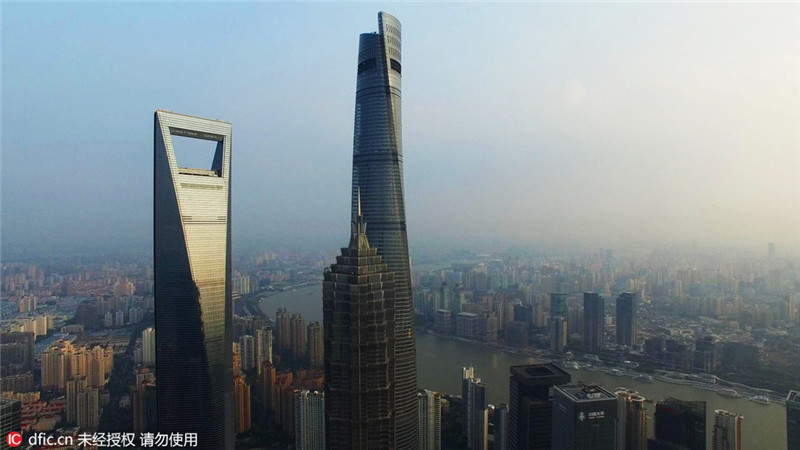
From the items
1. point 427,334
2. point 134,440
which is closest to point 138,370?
point 134,440

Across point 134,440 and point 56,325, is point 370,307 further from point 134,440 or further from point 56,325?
point 56,325

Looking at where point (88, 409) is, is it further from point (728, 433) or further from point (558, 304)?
point (558, 304)

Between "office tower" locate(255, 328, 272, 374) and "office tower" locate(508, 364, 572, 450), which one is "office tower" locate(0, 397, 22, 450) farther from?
"office tower" locate(508, 364, 572, 450)

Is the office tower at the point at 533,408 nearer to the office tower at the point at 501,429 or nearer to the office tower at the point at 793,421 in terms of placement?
the office tower at the point at 501,429

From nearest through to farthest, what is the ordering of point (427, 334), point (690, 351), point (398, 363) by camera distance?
point (398, 363) < point (690, 351) < point (427, 334)

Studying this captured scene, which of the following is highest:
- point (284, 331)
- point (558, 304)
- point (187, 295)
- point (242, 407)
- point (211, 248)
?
point (211, 248)

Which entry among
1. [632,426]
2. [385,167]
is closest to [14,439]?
[385,167]

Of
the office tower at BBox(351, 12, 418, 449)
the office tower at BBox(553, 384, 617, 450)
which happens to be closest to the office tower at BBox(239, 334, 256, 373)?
the office tower at BBox(351, 12, 418, 449)
